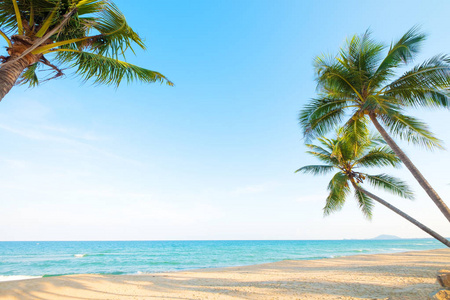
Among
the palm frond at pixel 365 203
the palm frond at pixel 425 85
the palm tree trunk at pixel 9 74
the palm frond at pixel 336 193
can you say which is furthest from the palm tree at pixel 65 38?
the palm frond at pixel 365 203

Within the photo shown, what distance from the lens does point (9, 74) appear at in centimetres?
314

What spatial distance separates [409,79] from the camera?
6.88 meters

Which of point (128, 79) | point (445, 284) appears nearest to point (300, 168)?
point (445, 284)

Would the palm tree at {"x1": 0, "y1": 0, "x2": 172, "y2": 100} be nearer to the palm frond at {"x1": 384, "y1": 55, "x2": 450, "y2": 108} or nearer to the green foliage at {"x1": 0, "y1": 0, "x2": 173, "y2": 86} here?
the green foliage at {"x1": 0, "y1": 0, "x2": 173, "y2": 86}

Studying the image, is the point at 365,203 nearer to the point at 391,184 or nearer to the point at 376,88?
the point at 391,184

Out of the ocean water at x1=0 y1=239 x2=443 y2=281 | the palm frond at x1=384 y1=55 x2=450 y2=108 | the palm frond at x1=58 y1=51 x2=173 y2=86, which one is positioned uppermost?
the palm frond at x1=384 y1=55 x2=450 y2=108

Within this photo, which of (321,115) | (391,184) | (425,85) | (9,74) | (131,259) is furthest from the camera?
(131,259)

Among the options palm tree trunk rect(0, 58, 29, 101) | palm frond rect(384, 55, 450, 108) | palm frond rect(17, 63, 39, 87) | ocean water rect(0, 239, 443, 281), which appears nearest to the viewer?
palm tree trunk rect(0, 58, 29, 101)

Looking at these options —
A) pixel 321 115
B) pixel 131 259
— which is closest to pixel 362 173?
pixel 321 115

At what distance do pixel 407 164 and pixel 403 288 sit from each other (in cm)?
334

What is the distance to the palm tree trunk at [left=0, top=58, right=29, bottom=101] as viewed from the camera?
3.01 metres

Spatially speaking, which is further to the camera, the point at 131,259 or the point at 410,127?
the point at 131,259

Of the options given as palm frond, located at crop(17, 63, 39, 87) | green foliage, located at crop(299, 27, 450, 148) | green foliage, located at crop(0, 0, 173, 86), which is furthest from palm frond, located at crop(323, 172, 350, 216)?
palm frond, located at crop(17, 63, 39, 87)

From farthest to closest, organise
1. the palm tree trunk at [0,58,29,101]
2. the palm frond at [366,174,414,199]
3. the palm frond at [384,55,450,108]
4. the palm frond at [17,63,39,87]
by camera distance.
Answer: the palm frond at [366,174,414,199] < the palm frond at [384,55,450,108] < the palm frond at [17,63,39,87] < the palm tree trunk at [0,58,29,101]
